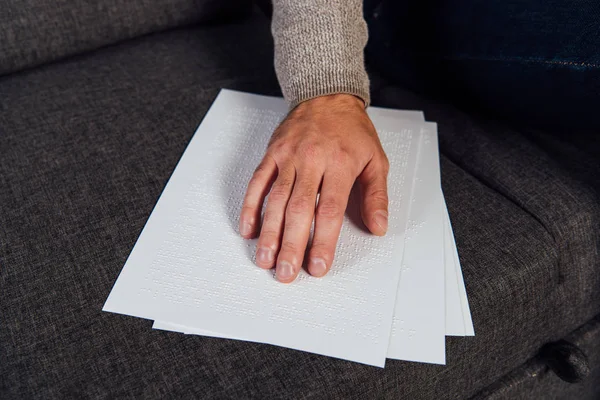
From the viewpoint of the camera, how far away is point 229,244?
67cm

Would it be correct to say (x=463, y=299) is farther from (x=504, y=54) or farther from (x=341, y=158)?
(x=504, y=54)

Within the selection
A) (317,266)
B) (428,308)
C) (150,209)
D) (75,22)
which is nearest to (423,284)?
(428,308)

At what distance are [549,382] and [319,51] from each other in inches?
23.1

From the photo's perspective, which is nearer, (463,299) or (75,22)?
(463,299)

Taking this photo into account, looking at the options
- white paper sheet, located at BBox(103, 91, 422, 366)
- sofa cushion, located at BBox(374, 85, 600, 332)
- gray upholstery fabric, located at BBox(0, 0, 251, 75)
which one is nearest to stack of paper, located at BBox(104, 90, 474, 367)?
white paper sheet, located at BBox(103, 91, 422, 366)

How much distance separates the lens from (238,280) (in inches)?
24.8

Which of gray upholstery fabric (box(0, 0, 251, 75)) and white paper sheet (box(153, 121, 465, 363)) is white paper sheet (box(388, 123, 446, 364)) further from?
gray upholstery fabric (box(0, 0, 251, 75))

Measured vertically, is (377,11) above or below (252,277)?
above

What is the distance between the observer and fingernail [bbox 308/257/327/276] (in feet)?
2.06

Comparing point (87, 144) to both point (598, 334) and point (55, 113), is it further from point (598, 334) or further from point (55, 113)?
point (598, 334)

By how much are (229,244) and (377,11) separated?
53cm

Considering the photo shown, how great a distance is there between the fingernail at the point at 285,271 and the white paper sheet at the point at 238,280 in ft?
0.04

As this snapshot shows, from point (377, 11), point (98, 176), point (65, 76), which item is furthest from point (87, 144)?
point (377, 11)

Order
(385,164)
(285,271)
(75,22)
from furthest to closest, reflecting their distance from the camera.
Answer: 1. (75,22)
2. (385,164)
3. (285,271)
